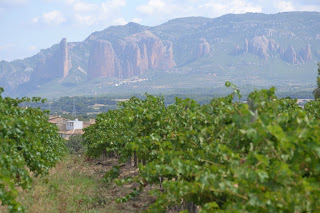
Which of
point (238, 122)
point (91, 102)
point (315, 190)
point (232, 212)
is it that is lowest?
point (91, 102)

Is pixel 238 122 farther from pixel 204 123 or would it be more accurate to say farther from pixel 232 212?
pixel 204 123

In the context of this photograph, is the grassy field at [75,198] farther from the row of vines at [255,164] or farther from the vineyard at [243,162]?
the row of vines at [255,164]

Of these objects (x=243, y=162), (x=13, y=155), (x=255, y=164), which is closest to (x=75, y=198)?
(x=13, y=155)

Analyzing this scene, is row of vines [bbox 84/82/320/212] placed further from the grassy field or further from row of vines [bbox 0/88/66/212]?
the grassy field

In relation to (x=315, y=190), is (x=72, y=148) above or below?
below

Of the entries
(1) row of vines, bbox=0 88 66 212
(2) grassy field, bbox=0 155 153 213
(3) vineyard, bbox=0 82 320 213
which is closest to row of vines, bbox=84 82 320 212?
(3) vineyard, bbox=0 82 320 213

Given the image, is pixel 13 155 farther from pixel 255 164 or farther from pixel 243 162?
pixel 255 164

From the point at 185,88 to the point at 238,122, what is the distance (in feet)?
611

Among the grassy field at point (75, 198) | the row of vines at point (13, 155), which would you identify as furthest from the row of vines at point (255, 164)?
the grassy field at point (75, 198)

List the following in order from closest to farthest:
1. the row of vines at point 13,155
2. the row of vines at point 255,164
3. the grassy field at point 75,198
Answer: the row of vines at point 255,164 → the row of vines at point 13,155 → the grassy field at point 75,198

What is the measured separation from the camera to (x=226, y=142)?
611 centimetres

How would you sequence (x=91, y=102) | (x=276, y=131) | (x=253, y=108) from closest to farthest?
(x=276, y=131) → (x=253, y=108) → (x=91, y=102)

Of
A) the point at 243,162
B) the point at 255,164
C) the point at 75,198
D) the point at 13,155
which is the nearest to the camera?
the point at 255,164

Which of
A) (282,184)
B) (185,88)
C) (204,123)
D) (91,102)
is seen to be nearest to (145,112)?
(204,123)
